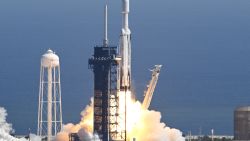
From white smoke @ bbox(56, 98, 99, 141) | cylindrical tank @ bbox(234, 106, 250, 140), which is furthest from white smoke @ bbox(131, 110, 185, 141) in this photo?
cylindrical tank @ bbox(234, 106, 250, 140)

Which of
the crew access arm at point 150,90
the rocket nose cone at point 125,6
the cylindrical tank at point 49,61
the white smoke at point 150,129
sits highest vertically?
the rocket nose cone at point 125,6

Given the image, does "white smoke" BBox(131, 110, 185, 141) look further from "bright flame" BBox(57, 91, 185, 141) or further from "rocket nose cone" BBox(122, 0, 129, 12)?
"rocket nose cone" BBox(122, 0, 129, 12)

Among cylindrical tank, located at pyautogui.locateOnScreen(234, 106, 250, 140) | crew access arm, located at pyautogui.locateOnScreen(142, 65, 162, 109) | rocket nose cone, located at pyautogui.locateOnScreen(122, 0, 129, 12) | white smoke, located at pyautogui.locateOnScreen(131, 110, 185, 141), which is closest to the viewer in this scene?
white smoke, located at pyautogui.locateOnScreen(131, 110, 185, 141)

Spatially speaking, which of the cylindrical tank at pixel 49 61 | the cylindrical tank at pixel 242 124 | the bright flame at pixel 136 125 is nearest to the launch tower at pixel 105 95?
the bright flame at pixel 136 125

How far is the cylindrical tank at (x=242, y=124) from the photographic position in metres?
130

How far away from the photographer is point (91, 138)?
337 ft

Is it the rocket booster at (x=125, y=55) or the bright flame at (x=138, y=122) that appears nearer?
the bright flame at (x=138, y=122)

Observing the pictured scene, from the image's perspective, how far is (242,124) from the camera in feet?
427

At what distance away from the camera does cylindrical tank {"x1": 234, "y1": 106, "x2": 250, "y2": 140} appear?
12950 centimetres

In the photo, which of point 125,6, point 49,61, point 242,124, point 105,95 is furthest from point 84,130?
point 242,124

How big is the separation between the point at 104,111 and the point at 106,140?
184 centimetres

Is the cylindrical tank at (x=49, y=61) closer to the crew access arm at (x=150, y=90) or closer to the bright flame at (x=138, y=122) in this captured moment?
the crew access arm at (x=150, y=90)

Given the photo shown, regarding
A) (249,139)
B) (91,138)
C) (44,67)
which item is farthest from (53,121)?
(249,139)

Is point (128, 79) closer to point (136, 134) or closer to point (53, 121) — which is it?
point (136, 134)
